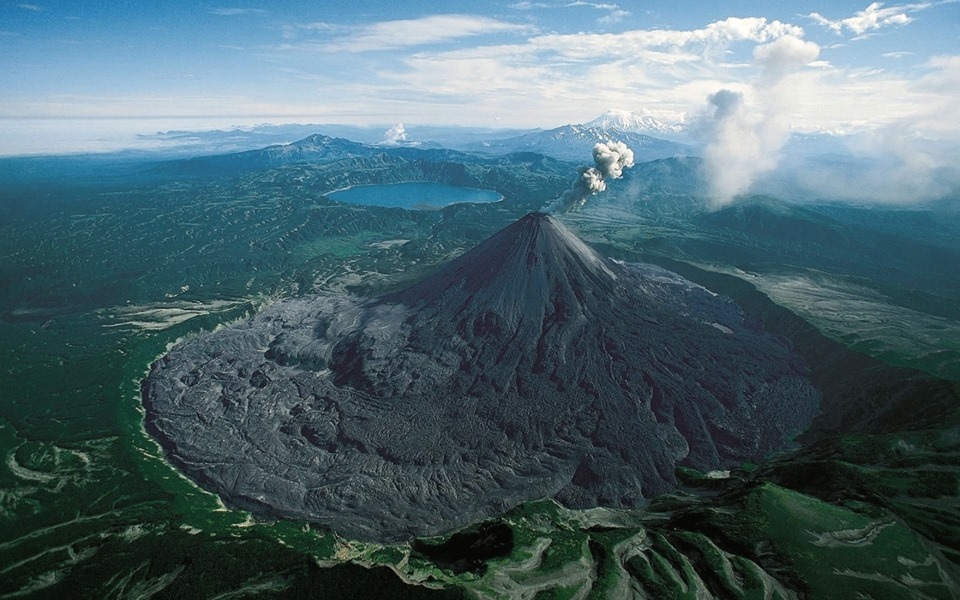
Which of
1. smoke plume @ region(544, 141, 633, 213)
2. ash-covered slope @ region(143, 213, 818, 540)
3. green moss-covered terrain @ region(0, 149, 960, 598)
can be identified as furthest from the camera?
smoke plume @ region(544, 141, 633, 213)

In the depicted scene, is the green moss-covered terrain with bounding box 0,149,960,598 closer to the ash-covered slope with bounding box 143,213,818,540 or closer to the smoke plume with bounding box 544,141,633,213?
the ash-covered slope with bounding box 143,213,818,540

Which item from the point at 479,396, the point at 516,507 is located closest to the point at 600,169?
the point at 479,396

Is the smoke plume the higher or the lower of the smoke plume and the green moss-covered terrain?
the higher

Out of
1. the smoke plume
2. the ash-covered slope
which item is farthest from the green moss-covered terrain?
the smoke plume

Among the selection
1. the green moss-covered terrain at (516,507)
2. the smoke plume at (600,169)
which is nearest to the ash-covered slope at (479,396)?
the green moss-covered terrain at (516,507)

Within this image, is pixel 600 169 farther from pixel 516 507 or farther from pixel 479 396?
pixel 516 507

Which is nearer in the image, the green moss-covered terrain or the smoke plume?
the green moss-covered terrain

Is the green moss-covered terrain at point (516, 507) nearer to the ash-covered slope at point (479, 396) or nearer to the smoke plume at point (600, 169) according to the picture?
the ash-covered slope at point (479, 396)

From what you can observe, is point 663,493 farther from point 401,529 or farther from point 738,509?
point 401,529
